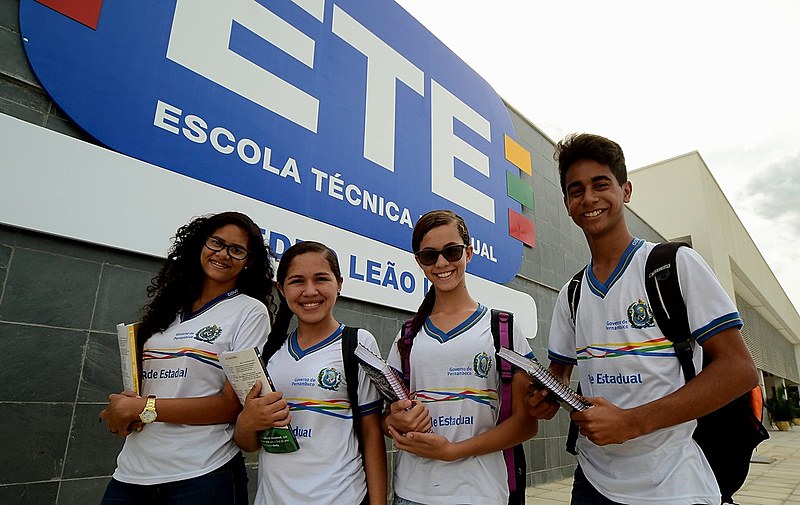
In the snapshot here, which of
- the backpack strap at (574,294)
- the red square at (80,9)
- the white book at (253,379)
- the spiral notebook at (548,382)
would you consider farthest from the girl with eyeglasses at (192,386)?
the red square at (80,9)

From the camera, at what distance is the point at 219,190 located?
9.87 feet

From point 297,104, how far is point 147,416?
9.11 feet

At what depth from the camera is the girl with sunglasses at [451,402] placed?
1.42 metres

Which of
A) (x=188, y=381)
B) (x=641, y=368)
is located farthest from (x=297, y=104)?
(x=641, y=368)

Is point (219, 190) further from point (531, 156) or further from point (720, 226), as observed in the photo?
point (720, 226)

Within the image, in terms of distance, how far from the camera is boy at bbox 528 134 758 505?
1205 mm

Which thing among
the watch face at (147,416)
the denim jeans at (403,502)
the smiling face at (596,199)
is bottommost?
the denim jeans at (403,502)

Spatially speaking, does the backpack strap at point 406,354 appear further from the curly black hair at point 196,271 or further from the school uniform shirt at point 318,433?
the curly black hair at point 196,271

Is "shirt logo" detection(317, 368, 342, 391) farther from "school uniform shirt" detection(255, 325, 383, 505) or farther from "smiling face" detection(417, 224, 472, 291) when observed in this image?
"smiling face" detection(417, 224, 472, 291)

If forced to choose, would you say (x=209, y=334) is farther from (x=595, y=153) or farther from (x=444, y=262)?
(x=595, y=153)

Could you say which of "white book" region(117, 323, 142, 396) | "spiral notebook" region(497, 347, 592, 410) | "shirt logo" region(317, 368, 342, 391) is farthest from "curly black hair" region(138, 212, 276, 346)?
"spiral notebook" region(497, 347, 592, 410)

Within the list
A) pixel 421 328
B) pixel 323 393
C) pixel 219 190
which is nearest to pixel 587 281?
pixel 421 328

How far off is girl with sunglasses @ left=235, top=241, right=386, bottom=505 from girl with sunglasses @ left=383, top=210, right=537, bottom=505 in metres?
0.10

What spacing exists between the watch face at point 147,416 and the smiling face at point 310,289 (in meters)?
0.53
